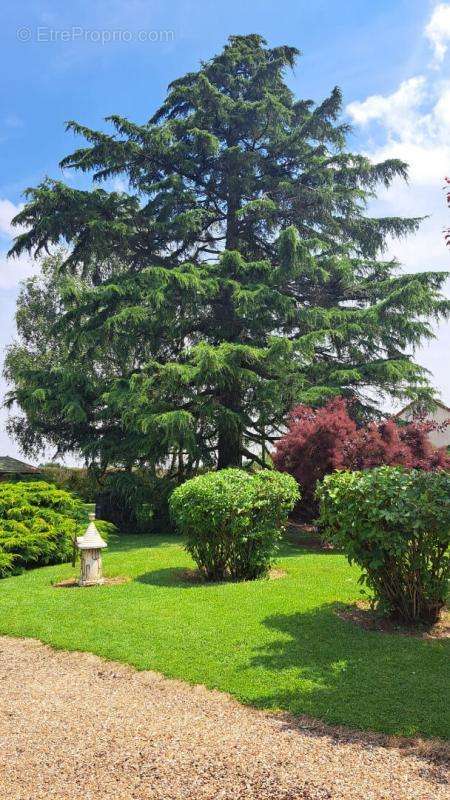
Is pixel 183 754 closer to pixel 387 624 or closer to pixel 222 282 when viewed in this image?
pixel 387 624

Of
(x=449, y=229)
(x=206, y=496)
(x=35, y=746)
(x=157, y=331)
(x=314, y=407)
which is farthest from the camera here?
(x=157, y=331)

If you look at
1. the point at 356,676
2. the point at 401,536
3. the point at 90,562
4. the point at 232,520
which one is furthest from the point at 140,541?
the point at 356,676

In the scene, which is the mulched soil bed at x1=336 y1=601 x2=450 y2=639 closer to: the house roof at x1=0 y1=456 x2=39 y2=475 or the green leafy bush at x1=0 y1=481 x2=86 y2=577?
the green leafy bush at x1=0 y1=481 x2=86 y2=577

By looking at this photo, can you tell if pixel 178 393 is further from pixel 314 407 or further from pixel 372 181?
pixel 372 181

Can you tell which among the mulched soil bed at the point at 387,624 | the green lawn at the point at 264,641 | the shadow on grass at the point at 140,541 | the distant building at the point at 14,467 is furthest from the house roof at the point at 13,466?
the mulched soil bed at the point at 387,624

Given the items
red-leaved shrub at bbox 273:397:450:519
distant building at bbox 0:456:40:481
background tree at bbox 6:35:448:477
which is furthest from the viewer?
distant building at bbox 0:456:40:481

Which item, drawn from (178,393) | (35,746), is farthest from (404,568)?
→ (178,393)

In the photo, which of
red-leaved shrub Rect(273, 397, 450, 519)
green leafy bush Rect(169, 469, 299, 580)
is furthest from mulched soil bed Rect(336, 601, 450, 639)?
red-leaved shrub Rect(273, 397, 450, 519)

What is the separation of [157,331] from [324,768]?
14.8 meters

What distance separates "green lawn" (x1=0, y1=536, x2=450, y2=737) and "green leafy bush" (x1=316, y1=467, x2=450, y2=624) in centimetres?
50

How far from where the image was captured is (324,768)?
3160 mm

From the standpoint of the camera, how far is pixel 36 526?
10.8 meters

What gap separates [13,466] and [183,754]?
20.1 meters

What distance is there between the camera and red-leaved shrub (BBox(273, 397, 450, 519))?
11508mm
